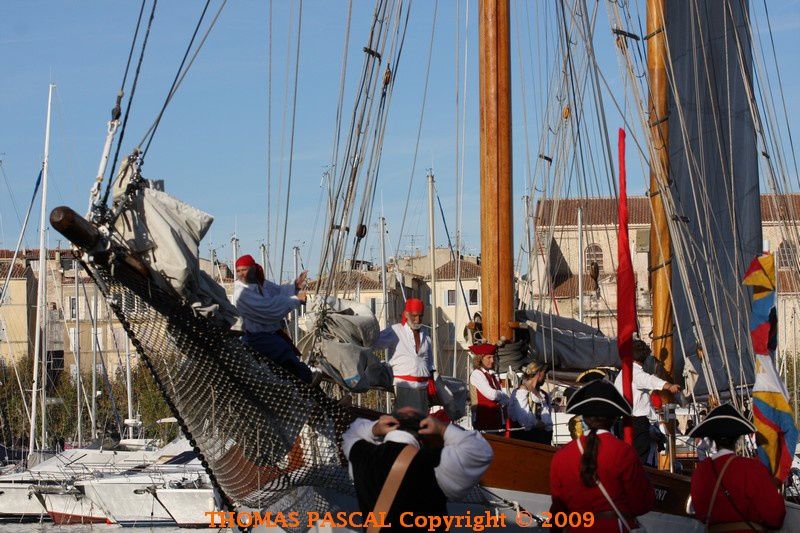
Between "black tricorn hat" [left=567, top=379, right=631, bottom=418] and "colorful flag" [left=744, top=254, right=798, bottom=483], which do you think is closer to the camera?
"black tricorn hat" [left=567, top=379, right=631, bottom=418]

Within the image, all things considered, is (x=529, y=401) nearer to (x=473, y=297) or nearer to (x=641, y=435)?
(x=641, y=435)

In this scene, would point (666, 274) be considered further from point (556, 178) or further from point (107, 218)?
point (107, 218)

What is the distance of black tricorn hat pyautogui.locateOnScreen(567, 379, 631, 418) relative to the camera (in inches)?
297

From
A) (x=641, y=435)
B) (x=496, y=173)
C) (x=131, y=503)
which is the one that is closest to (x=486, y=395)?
(x=641, y=435)

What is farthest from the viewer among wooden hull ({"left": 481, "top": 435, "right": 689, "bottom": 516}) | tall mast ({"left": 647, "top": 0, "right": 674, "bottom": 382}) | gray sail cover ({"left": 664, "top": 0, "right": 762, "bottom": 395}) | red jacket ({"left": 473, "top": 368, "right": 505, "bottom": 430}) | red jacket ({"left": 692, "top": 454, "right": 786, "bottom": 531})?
tall mast ({"left": 647, "top": 0, "right": 674, "bottom": 382})

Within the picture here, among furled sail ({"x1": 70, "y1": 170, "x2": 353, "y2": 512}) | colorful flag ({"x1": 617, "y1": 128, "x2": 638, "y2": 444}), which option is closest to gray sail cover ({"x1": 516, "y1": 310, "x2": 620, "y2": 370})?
colorful flag ({"x1": 617, "y1": 128, "x2": 638, "y2": 444})

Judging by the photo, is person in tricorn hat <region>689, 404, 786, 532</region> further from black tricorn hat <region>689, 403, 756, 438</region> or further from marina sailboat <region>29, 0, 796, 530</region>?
marina sailboat <region>29, 0, 796, 530</region>

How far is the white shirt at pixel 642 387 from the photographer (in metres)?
12.0

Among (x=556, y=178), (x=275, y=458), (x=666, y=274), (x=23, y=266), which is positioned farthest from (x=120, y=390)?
(x=275, y=458)

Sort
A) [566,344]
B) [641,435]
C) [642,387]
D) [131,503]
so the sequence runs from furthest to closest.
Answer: [131,503], [566,344], [641,435], [642,387]

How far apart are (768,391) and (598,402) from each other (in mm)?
3583

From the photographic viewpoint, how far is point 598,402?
7586 millimetres

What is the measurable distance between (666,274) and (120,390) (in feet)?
160

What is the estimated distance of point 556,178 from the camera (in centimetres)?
2038
